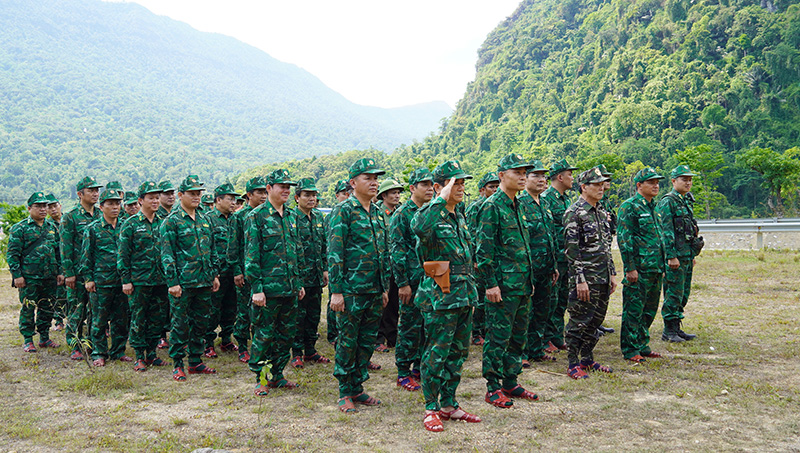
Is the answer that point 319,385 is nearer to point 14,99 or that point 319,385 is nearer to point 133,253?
point 133,253

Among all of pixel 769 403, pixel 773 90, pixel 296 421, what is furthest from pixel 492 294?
pixel 773 90

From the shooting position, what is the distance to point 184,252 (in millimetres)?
6203

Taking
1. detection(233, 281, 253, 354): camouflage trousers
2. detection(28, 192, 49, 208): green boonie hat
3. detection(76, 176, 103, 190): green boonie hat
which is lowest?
detection(233, 281, 253, 354): camouflage trousers

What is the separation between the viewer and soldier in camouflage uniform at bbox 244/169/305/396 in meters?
5.30

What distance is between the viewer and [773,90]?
49.0m

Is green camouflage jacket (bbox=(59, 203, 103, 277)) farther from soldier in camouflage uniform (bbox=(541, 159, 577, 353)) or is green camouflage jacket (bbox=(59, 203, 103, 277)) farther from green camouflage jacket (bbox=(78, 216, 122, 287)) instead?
soldier in camouflage uniform (bbox=(541, 159, 577, 353))

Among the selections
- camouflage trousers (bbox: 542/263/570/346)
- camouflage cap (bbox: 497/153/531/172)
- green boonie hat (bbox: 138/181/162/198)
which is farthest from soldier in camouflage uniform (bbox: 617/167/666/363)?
green boonie hat (bbox: 138/181/162/198)

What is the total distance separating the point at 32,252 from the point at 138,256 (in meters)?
2.59

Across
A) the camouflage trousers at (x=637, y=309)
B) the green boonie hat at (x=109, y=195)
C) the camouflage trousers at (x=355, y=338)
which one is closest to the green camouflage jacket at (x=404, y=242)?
the camouflage trousers at (x=355, y=338)

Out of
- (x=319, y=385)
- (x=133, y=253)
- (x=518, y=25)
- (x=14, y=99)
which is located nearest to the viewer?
(x=319, y=385)

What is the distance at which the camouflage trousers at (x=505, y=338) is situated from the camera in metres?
4.89

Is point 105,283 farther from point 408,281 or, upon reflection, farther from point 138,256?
point 408,281

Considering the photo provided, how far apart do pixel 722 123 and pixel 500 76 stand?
5322 cm

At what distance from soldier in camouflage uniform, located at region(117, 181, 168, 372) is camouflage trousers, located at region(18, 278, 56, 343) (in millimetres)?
2041
